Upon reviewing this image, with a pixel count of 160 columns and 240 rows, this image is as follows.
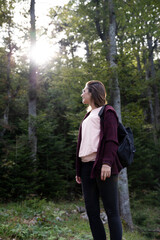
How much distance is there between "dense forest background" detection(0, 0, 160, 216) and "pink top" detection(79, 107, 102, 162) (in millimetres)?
5554

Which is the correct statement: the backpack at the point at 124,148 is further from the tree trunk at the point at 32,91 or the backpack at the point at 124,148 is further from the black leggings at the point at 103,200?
the tree trunk at the point at 32,91

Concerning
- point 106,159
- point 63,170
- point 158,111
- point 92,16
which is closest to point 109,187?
point 106,159

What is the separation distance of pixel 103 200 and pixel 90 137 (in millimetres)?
661

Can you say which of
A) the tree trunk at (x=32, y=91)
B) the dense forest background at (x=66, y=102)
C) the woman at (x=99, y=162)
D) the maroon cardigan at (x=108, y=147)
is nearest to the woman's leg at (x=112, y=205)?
the woman at (x=99, y=162)

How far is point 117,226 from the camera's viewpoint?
85.5 inches

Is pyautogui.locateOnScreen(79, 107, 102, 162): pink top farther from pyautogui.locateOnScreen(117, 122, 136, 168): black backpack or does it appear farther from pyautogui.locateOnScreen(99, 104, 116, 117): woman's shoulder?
pyautogui.locateOnScreen(117, 122, 136, 168): black backpack

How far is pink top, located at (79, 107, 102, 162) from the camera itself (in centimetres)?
234

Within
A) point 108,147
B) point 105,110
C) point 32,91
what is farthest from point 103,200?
point 32,91

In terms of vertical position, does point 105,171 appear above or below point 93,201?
above

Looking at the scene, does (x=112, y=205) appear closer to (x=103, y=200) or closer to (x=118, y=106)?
(x=103, y=200)

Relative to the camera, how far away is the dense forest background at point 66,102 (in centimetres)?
827

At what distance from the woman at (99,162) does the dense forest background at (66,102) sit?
548 cm

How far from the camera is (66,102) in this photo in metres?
15.0

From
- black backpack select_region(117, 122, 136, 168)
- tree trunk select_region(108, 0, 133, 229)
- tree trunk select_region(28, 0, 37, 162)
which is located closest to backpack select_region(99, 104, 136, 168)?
black backpack select_region(117, 122, 136, 168)
